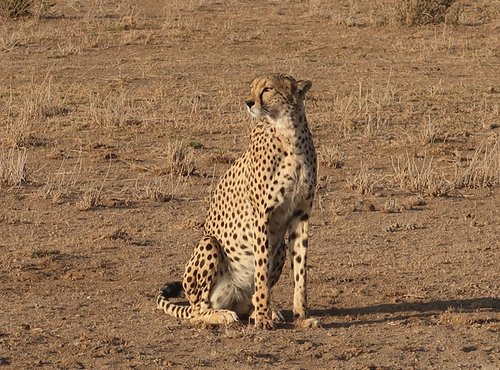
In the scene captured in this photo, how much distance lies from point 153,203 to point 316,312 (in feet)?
9.76

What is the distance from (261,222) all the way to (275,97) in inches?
25.0

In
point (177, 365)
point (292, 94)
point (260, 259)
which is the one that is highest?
point (292, 94)

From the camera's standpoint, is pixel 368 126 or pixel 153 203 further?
pixel 368 126

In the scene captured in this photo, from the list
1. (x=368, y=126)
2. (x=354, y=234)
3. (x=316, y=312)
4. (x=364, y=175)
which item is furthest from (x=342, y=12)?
(x=316, y=312)

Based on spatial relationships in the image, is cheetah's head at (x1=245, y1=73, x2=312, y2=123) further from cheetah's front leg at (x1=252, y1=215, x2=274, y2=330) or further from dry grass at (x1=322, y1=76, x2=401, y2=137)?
dry grass at (x1=322, y1=76, x2=401, y2=137)

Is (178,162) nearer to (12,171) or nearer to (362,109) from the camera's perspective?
(12,171)

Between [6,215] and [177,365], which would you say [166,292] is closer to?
[177,365]

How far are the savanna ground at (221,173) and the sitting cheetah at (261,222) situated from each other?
0.18 metres

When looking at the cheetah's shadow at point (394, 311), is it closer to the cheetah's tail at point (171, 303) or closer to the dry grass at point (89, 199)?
the cheetah's tail at point (171, 303)

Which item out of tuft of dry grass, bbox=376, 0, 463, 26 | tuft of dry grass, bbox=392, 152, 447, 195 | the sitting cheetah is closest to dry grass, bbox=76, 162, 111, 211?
tuft of dry grass, bbox=392, 152, 447, 195

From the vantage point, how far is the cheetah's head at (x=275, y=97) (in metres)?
6.14

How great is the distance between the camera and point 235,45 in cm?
1688

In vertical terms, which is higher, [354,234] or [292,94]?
[292,94]

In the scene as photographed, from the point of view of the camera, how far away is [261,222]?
618 centimetres
